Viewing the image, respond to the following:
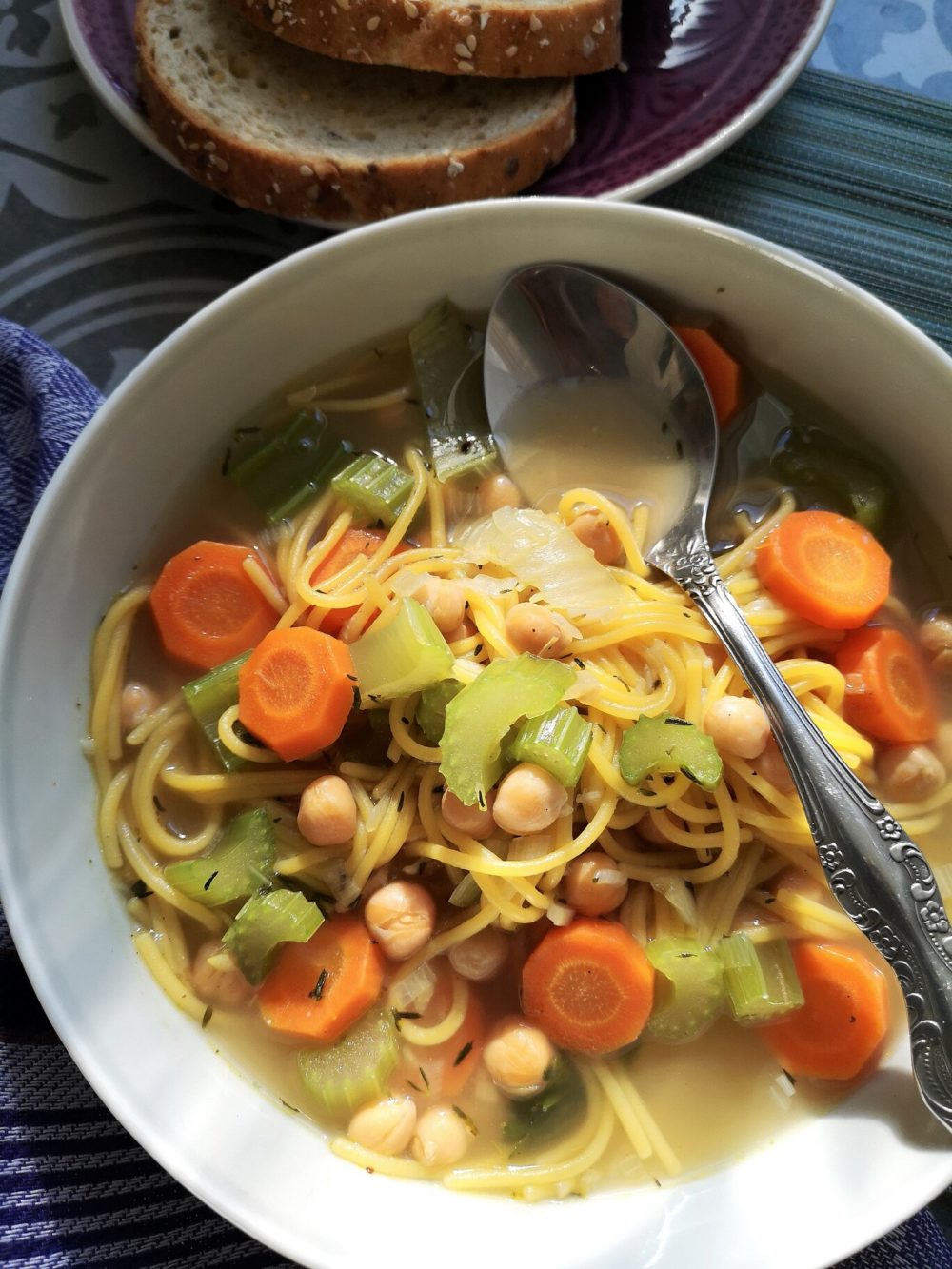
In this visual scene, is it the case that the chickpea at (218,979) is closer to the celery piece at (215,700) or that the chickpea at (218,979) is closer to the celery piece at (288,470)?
the celery piece at (215,700)

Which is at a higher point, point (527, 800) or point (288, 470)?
point (288, 470)

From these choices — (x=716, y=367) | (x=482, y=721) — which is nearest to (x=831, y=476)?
(x=716, y=367)

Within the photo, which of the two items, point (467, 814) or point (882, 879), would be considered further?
point (467, 814)

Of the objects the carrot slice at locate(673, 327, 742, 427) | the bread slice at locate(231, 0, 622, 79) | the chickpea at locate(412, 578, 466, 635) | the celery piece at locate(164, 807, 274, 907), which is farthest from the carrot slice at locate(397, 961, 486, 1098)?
the bread slice at locate(231, 0, 622, 79)

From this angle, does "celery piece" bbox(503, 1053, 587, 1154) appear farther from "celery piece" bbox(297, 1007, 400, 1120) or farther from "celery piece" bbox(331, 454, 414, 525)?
"celery piece" bbox(331, 454, 414, 525)

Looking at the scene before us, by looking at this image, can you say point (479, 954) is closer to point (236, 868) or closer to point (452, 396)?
point (236, 868)

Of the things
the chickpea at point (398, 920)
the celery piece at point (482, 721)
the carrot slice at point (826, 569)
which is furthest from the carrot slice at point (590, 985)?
the carrot slice at point (826, 569)

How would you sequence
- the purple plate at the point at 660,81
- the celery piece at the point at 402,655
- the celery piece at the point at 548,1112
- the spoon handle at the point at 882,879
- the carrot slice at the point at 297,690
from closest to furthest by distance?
the spoon handle at the point at 882,879 < the celery piece at the point at 402,655 < the carrot slice at the point at 297,690 < the celery piece at the point at 548,1112 < the purple plate at the point at 660,81
